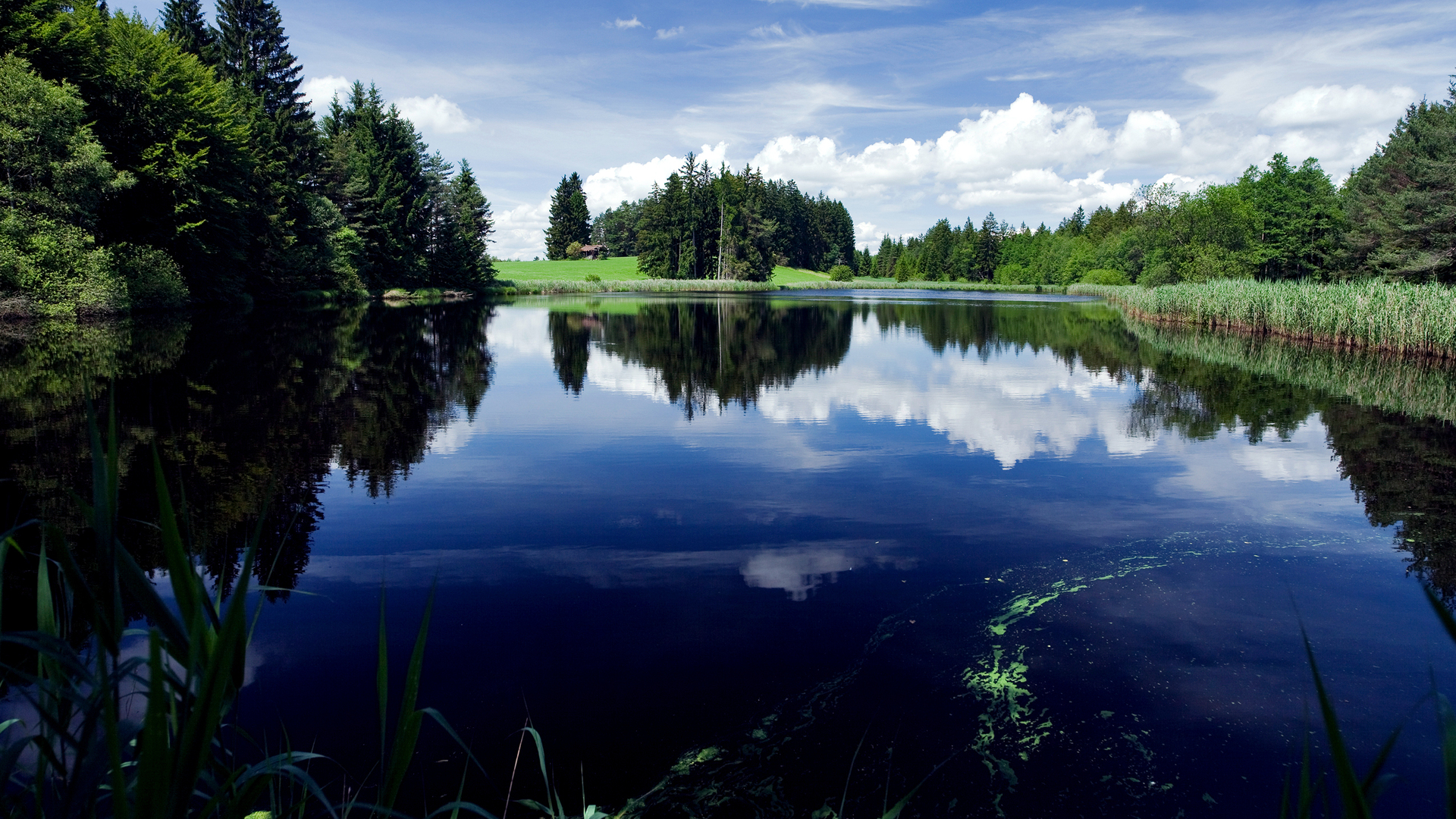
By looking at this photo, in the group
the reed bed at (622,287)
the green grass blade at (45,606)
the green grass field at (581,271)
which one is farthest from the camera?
the green grass field at (581,271)

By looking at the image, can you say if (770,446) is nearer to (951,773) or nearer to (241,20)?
(951,773)

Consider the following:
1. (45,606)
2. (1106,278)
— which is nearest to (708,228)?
(1106,278)

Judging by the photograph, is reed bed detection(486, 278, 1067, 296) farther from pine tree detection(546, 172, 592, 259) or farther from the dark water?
the dark water

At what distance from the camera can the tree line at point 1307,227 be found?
34.2m

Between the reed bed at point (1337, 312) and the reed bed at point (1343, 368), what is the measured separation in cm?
45

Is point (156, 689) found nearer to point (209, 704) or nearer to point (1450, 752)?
point (209, 704)

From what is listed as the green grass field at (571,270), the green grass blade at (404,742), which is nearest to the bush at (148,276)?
the green grass blade at (404,742)

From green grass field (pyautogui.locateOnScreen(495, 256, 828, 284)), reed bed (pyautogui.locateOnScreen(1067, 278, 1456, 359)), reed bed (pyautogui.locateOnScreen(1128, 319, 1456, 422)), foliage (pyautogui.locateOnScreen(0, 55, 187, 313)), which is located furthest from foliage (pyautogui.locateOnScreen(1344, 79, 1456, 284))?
green grass field (pyautogui.locateOnScreen(495, 256, 828, 284))

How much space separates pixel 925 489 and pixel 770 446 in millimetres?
2537

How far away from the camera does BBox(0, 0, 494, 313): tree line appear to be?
2502 centimetres

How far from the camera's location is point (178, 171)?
30734 mm

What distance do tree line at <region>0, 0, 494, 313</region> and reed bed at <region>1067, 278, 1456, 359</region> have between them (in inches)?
1466

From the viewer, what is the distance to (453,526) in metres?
7.01

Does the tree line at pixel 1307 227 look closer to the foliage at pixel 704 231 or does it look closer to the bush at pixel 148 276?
the foliage at pixel 704 231
